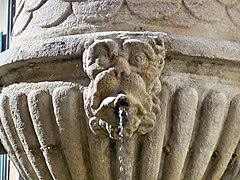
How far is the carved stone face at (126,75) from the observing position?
1592 millimetres

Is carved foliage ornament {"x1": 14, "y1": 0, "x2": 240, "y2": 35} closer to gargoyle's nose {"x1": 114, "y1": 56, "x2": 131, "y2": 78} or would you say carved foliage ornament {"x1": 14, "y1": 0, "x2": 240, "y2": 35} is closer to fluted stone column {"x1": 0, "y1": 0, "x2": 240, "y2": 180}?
fluted stone column {"x1": 0, "y1": 0, "x2": 240, "y2": 180}

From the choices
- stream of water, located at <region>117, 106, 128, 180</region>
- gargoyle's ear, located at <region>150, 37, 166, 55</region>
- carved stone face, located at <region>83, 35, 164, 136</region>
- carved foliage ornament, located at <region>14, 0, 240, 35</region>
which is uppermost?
carved foliage ornament, located at <region>14, 0, 240, 35</region>

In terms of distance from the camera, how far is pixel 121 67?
1.59m

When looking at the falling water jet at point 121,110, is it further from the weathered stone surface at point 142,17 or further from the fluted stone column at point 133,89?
the weathered stone surface at point 142,17

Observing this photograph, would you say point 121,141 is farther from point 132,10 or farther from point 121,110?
point 132,10

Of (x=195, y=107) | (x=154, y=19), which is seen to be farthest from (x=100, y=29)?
(x=195, y=107)

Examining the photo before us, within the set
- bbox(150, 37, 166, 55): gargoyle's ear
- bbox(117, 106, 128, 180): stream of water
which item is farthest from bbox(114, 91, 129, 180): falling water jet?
bbox(150, 37, 166, 55): gargoyle's ear

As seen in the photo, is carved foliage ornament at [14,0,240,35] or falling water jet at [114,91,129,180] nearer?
falling water jet at [114,91,129,180]

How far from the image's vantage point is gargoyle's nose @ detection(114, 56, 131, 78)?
1.59 m

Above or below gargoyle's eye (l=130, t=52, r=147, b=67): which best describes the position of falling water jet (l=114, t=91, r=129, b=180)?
below

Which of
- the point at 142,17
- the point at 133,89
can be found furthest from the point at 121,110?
the point at 142,17

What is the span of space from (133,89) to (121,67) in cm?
5

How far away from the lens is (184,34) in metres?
1.68

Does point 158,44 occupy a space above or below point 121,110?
above
